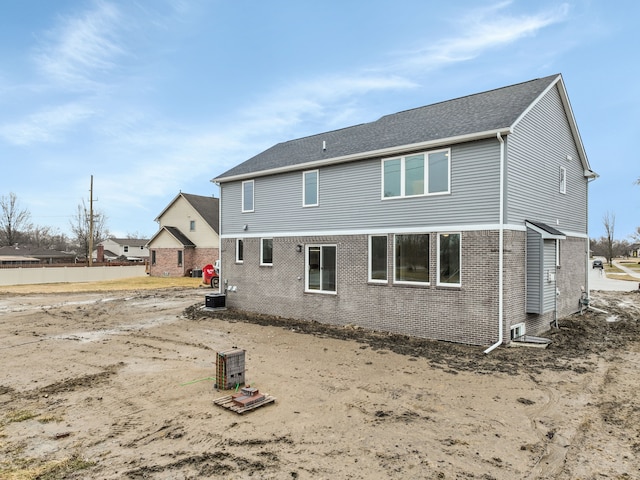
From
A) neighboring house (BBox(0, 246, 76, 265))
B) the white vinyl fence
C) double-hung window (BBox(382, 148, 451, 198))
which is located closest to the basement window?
double-hung window (BBox(382, 148, 451, 198))

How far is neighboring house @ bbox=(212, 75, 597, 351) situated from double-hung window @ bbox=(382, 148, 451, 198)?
0.03 metres

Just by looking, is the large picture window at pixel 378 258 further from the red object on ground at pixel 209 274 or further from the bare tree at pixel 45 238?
the bare tree at pixel 45 238

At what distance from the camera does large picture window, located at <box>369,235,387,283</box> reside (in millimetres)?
11516

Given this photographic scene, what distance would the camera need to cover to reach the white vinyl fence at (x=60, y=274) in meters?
29.0

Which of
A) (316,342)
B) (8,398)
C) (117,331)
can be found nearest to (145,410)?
(8,398)

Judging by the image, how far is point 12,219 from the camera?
6094 cm

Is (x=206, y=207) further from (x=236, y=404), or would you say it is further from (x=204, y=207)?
(x=236, y=404)

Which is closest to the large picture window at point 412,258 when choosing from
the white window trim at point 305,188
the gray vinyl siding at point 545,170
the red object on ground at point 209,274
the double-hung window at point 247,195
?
the gray vinyl siding at point 545,170

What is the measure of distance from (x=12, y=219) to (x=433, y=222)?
74.5 m

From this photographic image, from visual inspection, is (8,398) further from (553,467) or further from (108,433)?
(553,467)

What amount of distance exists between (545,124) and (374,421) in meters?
10.9

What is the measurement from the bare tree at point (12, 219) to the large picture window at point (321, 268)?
219ft

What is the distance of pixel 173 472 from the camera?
3973 millimetres

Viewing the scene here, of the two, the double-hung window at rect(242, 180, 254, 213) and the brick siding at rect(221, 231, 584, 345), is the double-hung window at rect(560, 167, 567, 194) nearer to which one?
the brick siding at rect(221, 231, 584, 345)
